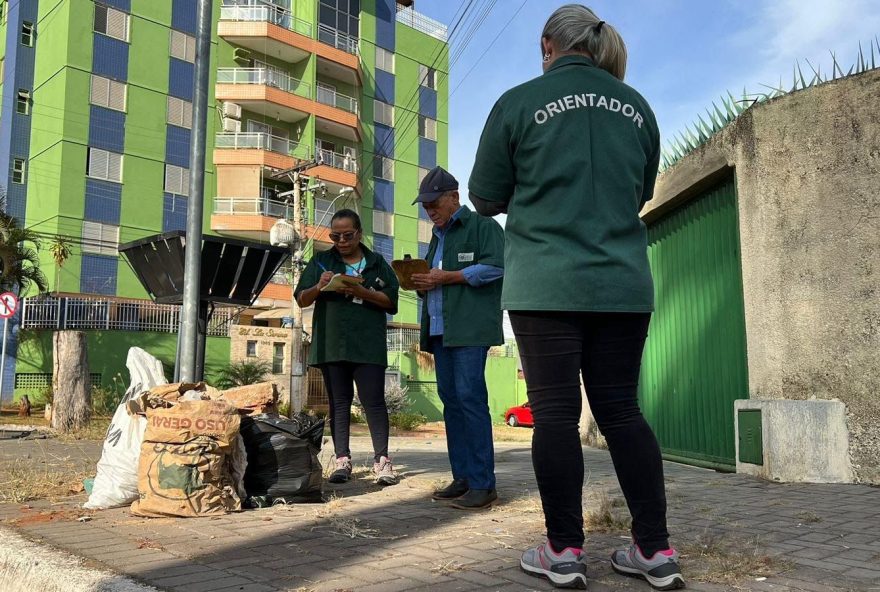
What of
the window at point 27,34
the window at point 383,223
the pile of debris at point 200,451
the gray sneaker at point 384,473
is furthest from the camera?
the window at point 383,223

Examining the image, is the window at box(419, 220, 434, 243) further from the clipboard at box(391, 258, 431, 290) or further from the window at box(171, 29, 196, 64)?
the clipboard at box(391, 258, 431, 290)

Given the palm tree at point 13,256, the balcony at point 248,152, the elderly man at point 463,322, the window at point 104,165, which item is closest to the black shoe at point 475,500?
the elderly man at point 463,322

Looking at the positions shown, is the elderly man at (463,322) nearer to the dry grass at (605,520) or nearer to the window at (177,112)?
the dry grass at (605,520)

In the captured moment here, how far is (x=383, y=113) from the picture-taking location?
4097cm

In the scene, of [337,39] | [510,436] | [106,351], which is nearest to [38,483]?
[510,436]

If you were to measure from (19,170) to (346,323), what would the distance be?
Result: 3148 centimetres

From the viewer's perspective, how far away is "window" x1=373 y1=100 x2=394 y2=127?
40.5 metres

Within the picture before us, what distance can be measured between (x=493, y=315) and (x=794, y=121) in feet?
10.3

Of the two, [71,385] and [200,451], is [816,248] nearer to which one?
[200,451]

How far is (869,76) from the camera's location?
5.36m

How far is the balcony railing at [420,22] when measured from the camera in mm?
43062

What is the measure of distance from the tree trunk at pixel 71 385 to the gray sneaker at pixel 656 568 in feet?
41.8

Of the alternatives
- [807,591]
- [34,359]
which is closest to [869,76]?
[807,591]

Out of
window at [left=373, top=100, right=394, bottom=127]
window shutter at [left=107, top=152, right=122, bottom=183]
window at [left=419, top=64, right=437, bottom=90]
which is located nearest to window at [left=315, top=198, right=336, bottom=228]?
window at [left=373, top=100, right=394, bottom=127]
